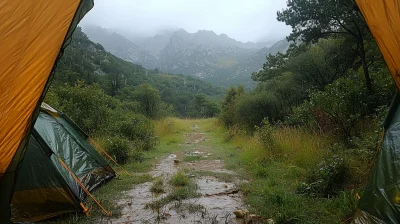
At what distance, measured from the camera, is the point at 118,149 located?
26.4 feet

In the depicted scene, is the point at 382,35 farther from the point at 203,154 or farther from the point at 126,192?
the point at 203,154

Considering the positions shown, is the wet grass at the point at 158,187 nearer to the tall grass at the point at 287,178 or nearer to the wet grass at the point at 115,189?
the wet grass at the point at 115,189

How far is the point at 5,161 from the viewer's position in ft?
9.18

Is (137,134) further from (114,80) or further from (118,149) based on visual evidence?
(114,80)

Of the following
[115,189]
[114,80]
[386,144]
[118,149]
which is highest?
[114,80]

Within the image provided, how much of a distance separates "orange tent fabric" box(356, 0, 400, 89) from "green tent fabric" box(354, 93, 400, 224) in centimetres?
76

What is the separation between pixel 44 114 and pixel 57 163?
137cm

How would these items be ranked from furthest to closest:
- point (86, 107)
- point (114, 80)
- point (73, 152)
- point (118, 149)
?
1. point (114, 80)
2. point (86, 107)
3. point (118, 149)
4. point (73, 152)

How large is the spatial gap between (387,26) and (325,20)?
1031 cm

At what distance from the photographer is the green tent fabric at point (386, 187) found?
271 cm

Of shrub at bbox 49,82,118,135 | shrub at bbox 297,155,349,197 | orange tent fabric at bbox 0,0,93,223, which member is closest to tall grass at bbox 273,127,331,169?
shrub at bbox 297,155,349,197

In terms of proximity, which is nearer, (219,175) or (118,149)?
(219,175)

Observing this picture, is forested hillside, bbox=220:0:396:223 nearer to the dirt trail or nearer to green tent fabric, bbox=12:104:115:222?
the dirt trail

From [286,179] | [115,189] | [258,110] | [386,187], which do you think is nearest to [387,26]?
[386,187]
